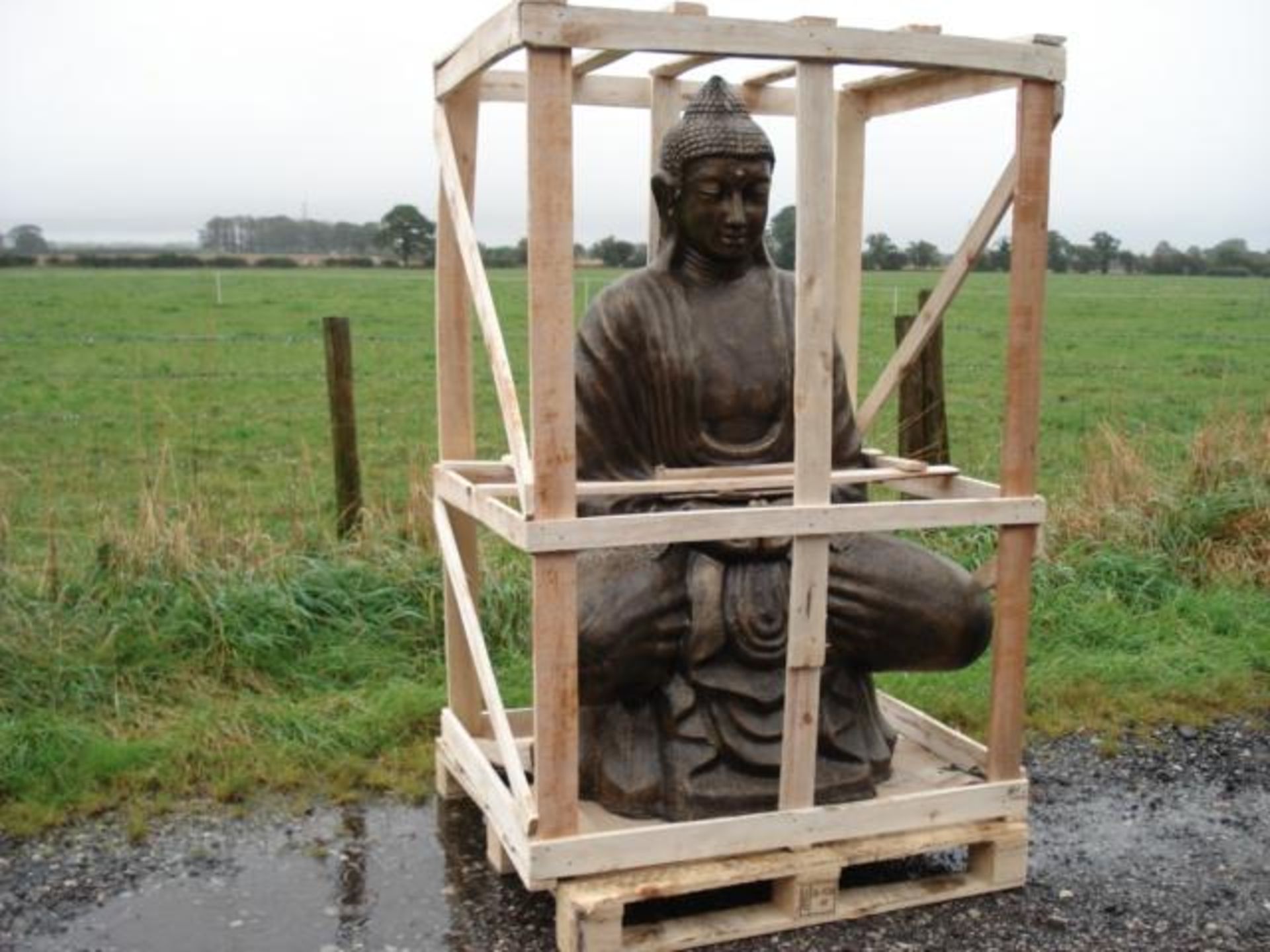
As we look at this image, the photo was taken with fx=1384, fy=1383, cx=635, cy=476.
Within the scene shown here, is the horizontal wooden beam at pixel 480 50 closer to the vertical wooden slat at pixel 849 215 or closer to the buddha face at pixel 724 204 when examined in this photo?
the buddha face at pixel 724 204

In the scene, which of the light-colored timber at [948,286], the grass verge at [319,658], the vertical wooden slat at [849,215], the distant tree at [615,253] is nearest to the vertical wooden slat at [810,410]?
the light-colored timber at [948,286]

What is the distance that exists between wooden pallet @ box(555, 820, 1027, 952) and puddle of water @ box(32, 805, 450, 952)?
421mm

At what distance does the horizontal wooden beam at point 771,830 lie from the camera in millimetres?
3502

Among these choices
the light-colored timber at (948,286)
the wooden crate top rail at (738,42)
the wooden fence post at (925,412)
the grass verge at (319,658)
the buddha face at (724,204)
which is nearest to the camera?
the wooden crate top rail at (738,42)

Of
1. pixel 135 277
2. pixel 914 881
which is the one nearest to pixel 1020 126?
pixel 914 881

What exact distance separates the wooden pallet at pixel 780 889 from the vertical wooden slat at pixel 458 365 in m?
1.04

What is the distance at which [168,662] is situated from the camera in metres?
5.22

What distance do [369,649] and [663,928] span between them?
231 cm

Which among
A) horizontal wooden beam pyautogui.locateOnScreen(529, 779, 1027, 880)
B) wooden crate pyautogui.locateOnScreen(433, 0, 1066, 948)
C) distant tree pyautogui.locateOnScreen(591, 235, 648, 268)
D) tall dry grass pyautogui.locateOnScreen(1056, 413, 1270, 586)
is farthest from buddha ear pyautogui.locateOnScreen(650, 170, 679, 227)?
distant tree pyautogui.locateOnScreen(591, 235, 648, 268)

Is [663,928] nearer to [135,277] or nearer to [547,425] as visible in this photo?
[547,425]

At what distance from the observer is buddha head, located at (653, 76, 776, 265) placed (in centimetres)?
394

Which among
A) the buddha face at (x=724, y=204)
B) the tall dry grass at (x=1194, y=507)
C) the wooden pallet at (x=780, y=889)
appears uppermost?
the buddha face at (x=724, y=204)

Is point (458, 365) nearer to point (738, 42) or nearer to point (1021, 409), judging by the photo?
point (738, 42)

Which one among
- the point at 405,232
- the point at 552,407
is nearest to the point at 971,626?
the point at 552,407
